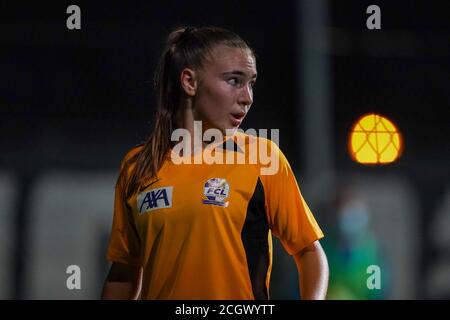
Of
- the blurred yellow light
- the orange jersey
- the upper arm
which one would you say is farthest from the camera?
the blurred yellow light

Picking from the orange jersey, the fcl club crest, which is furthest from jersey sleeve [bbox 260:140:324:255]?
the fcl club crest

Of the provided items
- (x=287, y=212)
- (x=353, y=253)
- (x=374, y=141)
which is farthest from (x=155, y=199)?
(x=353, y=253)

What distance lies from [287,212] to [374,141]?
2.62 meters

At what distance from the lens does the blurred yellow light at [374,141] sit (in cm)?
501

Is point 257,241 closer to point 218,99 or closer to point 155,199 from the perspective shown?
point 155,199

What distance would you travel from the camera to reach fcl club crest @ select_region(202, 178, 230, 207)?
243cm

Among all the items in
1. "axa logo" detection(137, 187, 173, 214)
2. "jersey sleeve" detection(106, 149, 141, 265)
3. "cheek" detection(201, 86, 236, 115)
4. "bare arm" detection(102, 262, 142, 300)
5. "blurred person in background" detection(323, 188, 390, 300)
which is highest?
"cheek" detection(201, 86, 236, 115)

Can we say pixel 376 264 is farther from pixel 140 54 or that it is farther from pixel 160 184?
pixel 160 184

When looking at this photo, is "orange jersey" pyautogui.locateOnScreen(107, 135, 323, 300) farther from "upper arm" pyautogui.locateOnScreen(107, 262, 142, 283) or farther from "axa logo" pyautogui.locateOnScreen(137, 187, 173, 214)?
"upper arm" pyautogui.locateOnScreen(107, 262, 142, 283)

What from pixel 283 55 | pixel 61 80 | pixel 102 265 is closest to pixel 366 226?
pixel 283 55

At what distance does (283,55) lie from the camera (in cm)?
559

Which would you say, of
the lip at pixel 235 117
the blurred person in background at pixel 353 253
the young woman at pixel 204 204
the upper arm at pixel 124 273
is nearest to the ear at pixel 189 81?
the young woman at pixel 204 204
